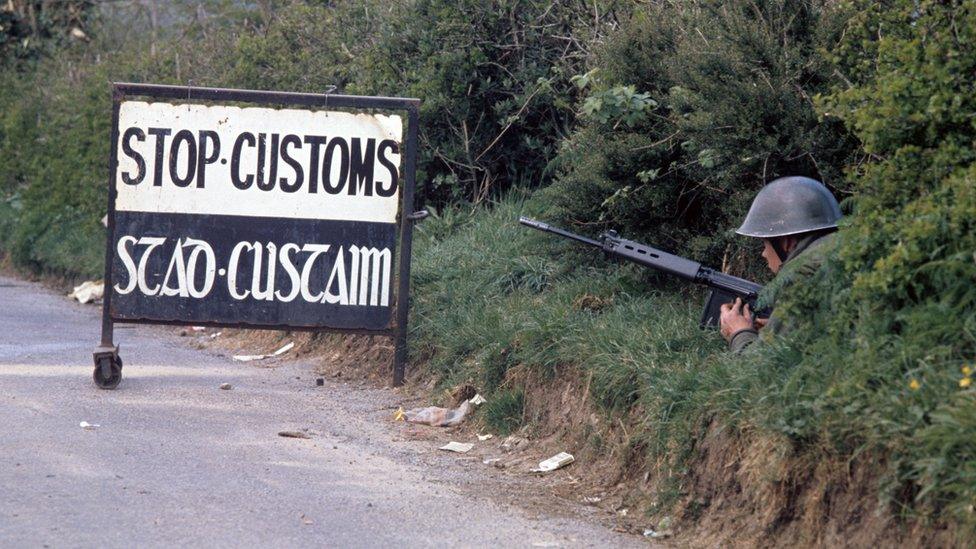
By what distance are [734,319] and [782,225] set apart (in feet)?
1.77

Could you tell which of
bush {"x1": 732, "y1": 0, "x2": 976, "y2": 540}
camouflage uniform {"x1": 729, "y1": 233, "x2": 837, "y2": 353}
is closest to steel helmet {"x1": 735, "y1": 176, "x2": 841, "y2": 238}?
camouflage uniform {"x1": 729, "y1": 233, "x2": 837, "y2": 353}

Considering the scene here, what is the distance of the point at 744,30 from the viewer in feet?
22.8

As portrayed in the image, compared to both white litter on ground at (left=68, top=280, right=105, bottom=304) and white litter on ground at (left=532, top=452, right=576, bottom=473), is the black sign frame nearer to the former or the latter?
white litter on ground at (left=532, top=452, right=576, bottom=473)

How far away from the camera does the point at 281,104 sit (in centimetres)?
871

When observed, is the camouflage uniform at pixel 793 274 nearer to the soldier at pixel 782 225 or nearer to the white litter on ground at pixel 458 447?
the soldier at pixel 782 225

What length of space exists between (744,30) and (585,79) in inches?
62.4

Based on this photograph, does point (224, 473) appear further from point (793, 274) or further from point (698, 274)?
point (793, 274)

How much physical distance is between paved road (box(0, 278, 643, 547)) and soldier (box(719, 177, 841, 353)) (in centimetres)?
142

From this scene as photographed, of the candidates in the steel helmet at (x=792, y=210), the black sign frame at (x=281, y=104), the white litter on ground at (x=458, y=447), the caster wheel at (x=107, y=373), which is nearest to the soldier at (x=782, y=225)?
the steel helmet at (x=792, y=210)

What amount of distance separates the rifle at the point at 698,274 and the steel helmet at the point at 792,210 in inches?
15.5

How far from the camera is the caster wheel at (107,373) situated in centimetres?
841

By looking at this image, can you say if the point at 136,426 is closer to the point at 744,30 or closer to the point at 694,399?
the point at 694,399

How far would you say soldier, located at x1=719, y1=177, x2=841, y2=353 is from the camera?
609 cm

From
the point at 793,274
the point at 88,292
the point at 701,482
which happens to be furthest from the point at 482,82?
the point at 88,292
